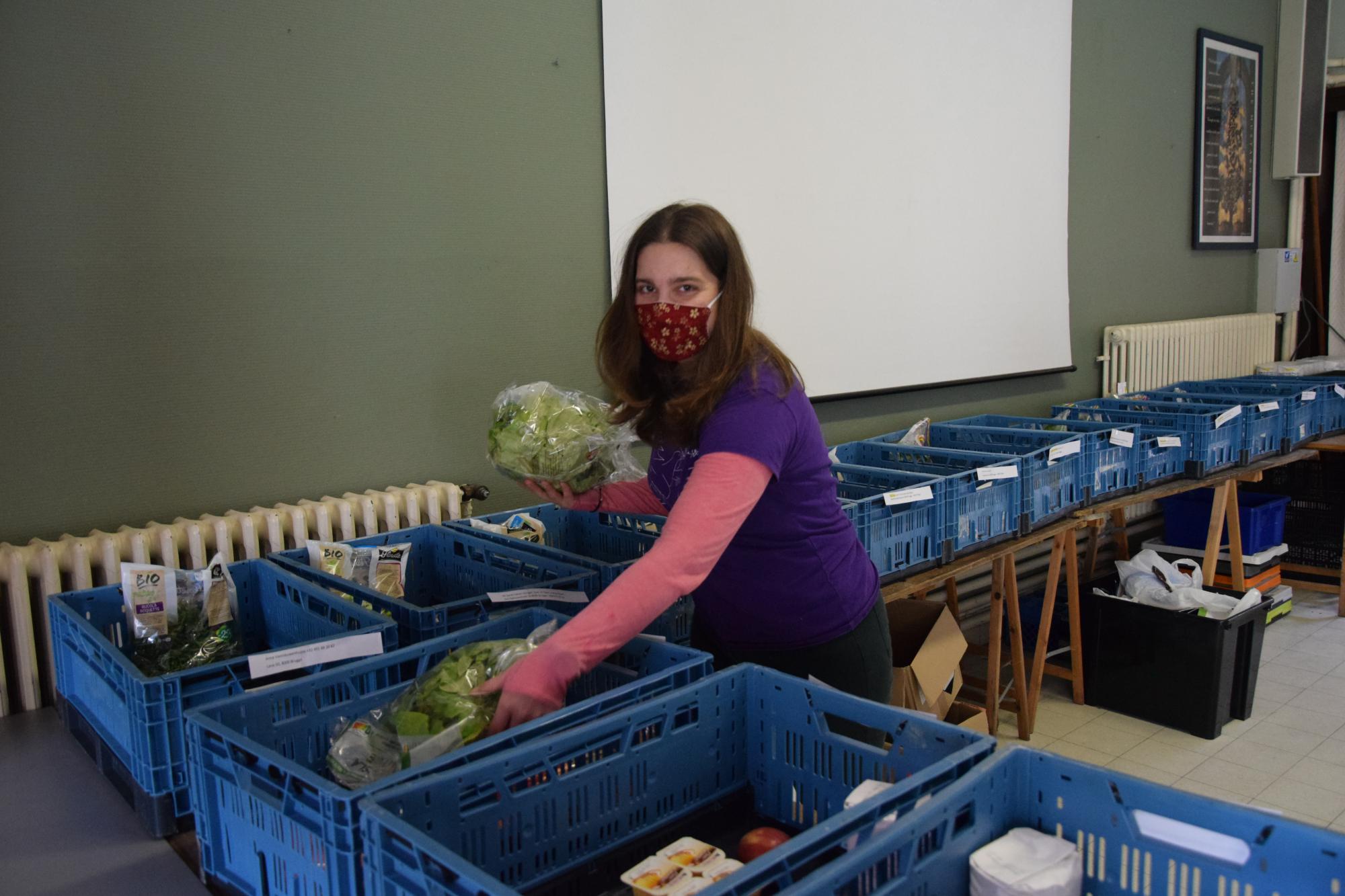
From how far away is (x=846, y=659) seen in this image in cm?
178

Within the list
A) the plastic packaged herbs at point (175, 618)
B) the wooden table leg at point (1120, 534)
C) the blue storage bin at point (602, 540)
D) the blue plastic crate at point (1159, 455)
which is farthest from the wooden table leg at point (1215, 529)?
the plastic packaged herbs at point (175, 618)

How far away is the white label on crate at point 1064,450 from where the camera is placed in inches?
133

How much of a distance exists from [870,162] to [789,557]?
3.08 metres

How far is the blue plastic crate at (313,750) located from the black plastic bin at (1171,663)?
2.95 m

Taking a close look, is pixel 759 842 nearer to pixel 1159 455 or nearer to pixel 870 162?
pixel 1159 455

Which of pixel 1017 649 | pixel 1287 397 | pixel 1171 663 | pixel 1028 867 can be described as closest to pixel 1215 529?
pixel 1287 397

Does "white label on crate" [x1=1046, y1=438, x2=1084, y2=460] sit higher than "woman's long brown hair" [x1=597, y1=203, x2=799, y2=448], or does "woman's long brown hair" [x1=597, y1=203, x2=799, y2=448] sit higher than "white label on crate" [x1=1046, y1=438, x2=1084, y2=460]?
"woman's long brown hair" [x1=597, y1=203, x2=799, y2=448]

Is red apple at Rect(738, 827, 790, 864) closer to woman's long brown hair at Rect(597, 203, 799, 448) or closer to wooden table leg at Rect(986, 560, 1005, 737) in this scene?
woman's long brown hair at Rect(597, 203, 799, 448)

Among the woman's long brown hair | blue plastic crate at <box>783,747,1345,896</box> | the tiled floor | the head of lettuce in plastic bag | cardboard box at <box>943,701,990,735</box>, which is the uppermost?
the woman's long brown hair

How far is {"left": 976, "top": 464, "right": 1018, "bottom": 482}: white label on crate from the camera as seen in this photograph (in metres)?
3.09

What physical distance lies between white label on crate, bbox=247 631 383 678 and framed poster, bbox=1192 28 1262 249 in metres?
6.42

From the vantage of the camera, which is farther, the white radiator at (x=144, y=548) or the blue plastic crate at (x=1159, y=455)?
the blue plastic crate at (x=1159, y=455)

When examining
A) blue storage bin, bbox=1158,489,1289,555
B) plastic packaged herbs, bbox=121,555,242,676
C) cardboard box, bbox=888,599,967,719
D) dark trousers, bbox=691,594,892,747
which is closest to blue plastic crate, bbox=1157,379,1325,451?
blue storage bin, bbox=1158,489,1289,555

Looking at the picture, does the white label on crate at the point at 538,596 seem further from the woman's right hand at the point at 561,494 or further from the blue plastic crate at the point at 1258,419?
the blue plastic crate at the point at 1258,419
